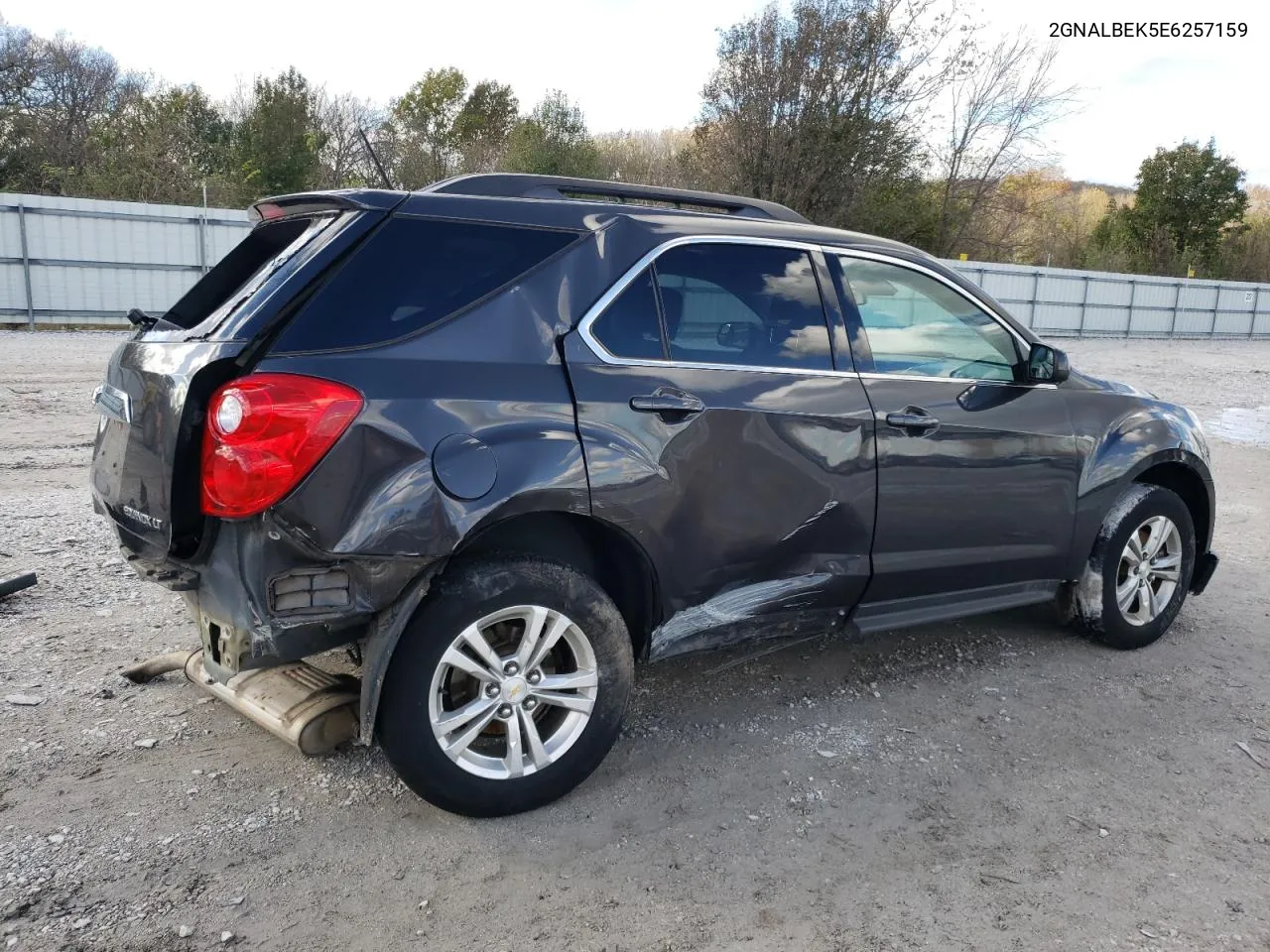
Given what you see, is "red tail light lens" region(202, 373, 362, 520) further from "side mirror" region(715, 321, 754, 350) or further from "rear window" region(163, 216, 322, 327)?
"side mirror" region(715, 321, 754, 350)

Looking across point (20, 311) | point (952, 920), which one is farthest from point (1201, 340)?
point (952, 920)

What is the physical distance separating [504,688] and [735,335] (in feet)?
4.67

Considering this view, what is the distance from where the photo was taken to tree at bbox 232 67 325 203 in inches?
1121

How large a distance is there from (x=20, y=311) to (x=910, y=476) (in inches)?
771

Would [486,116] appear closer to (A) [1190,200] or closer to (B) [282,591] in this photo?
(A) [1190,200]

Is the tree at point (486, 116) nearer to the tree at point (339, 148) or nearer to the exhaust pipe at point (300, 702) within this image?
the tree at point (339, 148)

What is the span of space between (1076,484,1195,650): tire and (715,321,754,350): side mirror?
211 cm

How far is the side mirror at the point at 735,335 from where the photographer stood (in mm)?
3414

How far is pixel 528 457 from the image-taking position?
9.44ft

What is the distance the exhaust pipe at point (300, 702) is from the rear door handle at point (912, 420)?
210 centimetres

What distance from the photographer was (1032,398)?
4.16m

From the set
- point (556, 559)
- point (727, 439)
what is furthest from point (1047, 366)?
point (556, 559)

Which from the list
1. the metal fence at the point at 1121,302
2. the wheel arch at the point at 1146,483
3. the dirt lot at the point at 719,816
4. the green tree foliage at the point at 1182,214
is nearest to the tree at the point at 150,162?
the metal fence at the point at 1121,302

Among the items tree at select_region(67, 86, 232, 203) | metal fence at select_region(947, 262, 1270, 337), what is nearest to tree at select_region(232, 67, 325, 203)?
tree at select_region(67, 86, 232, 203)
